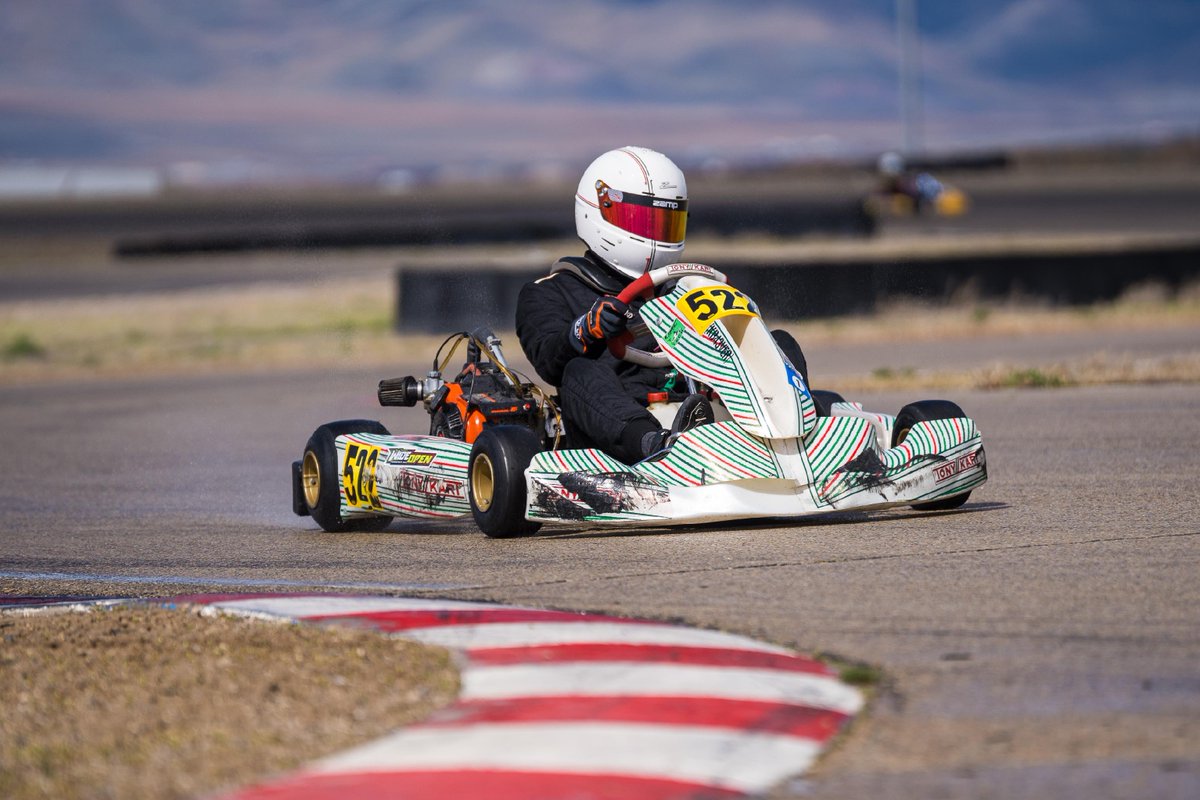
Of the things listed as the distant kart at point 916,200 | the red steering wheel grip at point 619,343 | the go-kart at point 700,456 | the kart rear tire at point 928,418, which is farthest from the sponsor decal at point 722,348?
the distant kart at point 916,200

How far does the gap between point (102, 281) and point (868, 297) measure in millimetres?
17763

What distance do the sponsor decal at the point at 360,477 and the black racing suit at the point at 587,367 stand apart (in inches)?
31.1

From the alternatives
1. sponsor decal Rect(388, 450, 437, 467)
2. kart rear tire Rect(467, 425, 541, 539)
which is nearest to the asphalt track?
kart rear tire Rect(467, 425, 541, 539)

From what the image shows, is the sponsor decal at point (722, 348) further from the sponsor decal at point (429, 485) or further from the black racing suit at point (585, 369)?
the sponsor decal at point (429, 485)

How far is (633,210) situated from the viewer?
7375 mm

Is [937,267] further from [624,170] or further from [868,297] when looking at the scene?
[624,170]

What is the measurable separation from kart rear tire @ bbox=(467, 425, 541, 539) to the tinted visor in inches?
44.0

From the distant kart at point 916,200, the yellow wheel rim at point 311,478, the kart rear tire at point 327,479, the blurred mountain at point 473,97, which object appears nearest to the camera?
the kart rear tire at point 327,479

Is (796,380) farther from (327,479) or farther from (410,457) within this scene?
(327,479)

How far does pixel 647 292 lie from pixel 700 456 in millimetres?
945

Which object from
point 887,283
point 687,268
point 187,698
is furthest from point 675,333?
point 887,283

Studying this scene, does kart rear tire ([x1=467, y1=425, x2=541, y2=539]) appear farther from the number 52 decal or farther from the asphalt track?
the number 52 decal

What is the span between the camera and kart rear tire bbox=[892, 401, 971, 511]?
6.95 meters

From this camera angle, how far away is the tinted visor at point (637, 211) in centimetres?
738
